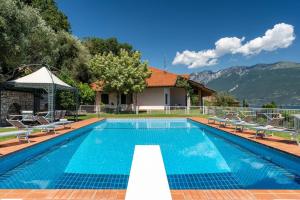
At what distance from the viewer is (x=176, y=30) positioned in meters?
34.9

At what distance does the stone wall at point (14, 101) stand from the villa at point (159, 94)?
11.0 metres

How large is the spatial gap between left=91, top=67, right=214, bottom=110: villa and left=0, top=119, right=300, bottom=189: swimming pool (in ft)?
63.2

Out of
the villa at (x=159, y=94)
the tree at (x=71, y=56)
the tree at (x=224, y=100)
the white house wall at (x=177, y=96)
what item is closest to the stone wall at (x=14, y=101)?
the tree at (x=71, y=56)

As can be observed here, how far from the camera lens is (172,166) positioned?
24.4ft

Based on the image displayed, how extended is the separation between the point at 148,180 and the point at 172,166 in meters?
2.95

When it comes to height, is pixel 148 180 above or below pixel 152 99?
below

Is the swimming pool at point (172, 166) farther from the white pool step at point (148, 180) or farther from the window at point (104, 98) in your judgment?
the window at point (104, 98)

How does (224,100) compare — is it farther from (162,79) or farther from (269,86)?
(269,86)

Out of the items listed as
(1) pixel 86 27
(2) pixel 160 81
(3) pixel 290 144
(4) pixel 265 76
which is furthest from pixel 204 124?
(4) pixel 265 76

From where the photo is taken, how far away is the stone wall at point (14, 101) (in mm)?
15500

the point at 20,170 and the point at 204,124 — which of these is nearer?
the point at 20,170

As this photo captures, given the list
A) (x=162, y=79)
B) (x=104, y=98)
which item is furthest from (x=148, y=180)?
(x=104, y=98)

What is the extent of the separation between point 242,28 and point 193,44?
827 centimetres

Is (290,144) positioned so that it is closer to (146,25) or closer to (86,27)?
(146,25)
